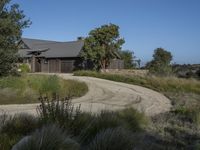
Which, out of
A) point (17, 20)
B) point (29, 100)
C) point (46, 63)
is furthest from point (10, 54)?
point (46, 63)

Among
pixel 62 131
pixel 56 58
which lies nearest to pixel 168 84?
pixel 62 131

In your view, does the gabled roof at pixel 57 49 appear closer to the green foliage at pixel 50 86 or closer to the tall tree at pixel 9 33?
the green foliage at pixel 50 86

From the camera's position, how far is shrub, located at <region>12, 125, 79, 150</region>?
4873mm

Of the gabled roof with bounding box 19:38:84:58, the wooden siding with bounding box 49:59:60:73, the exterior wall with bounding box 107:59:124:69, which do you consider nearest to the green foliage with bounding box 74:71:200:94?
the exterior wall with bounding box 107:59:124:69

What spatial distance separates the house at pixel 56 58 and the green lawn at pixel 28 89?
83.5ft

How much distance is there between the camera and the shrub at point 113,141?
524 cm

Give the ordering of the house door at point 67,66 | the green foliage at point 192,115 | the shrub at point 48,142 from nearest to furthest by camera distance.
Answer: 1. the shrub at point 48,142
2. the green foliage at point 192,115
3. the house door at point 67,66

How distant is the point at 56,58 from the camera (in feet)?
168

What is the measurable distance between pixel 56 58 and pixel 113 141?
152 ft

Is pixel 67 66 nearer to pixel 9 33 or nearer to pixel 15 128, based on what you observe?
pixel 9 33

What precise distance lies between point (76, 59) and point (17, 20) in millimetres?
32492

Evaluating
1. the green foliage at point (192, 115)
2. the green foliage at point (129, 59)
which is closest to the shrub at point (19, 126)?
the green foliage at point (192, 115)

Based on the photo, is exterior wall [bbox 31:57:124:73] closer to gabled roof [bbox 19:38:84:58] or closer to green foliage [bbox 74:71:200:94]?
gabled roof [bbox 19:38:84:58]

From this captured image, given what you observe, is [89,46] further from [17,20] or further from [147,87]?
[17,20]
